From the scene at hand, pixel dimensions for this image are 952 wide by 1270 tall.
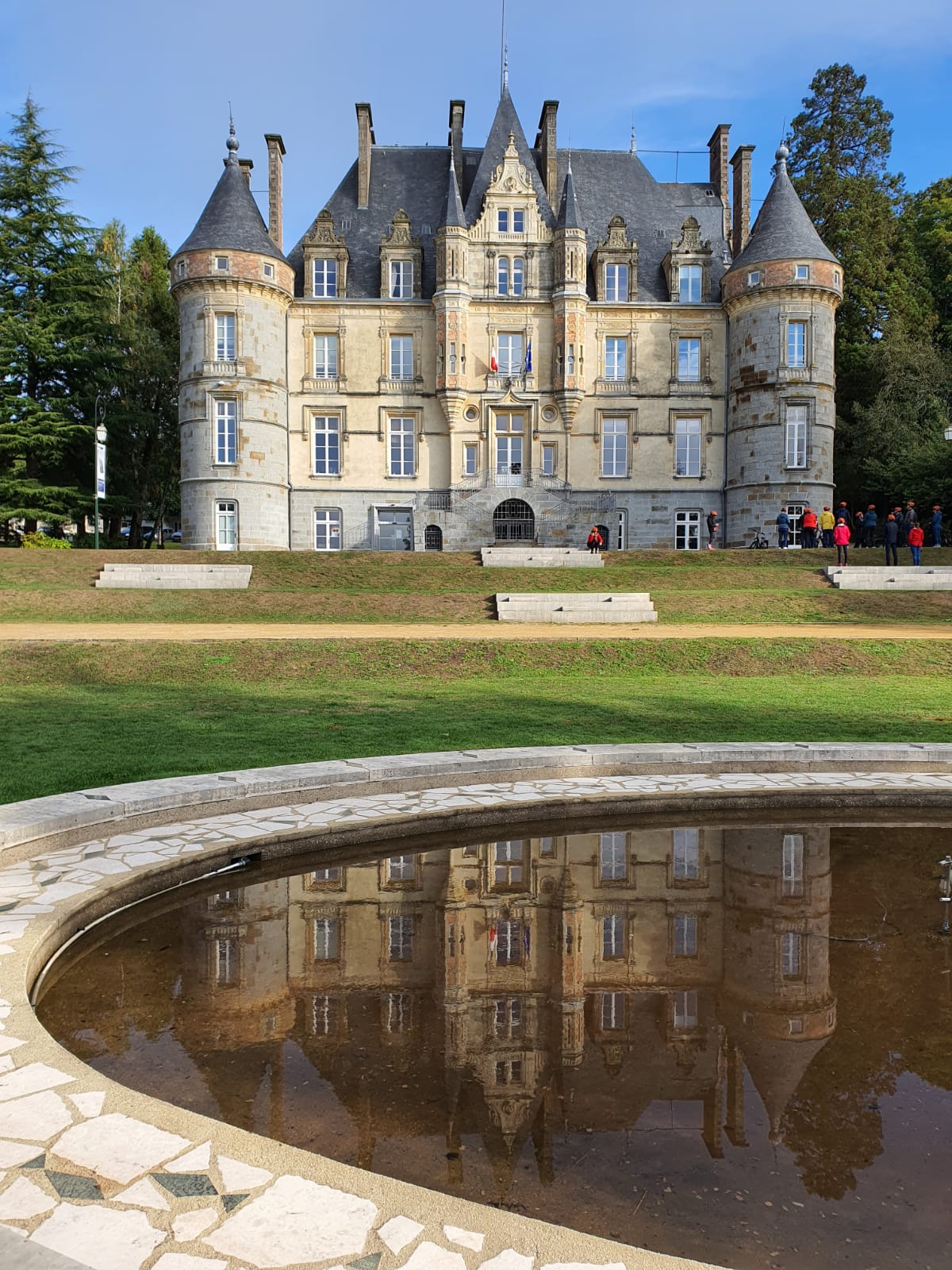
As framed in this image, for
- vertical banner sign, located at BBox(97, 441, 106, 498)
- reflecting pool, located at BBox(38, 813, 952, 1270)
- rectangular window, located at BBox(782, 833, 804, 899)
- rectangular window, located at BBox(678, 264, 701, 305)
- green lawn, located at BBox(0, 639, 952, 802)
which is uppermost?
rectangular window, located at BBox(678, 264, 701, 305)

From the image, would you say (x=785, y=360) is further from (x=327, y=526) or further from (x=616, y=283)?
(x=327, y=526)

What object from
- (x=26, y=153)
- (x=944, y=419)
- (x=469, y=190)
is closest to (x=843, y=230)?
(x=944, y=419)

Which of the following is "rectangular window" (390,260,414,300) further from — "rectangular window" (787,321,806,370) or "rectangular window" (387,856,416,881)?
"rectangular window" (387,856,416,881)

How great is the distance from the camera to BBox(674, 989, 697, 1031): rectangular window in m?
4.46

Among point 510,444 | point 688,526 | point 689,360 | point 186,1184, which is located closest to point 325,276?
point 510,444

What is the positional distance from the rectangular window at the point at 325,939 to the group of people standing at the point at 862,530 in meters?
27.8

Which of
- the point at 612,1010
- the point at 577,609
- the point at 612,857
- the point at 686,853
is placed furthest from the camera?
the point at 577,609

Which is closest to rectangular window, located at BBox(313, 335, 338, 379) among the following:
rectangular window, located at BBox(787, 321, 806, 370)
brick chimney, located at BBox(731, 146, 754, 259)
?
brick chimney, located at BBox(731, 146, 754, 259)

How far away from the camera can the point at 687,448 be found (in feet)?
144

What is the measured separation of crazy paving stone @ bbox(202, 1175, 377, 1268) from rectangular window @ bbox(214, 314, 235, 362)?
1607 inches

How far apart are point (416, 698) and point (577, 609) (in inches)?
408

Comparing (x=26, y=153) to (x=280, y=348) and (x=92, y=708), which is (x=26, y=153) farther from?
(x=92, y=708)

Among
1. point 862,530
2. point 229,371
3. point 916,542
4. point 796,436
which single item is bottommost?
point 916,542

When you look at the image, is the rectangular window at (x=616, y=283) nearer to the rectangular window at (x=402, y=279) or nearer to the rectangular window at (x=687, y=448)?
the rectangular window at (x=687, y=448)
